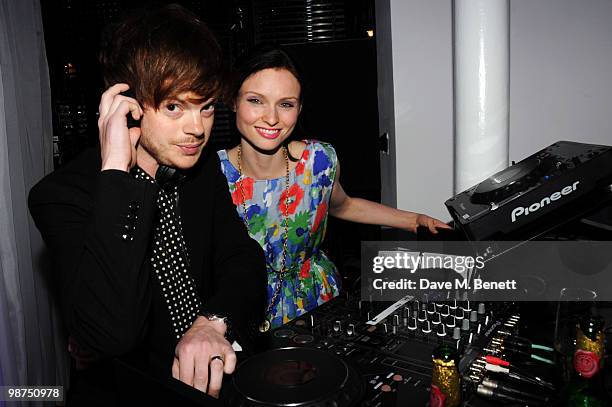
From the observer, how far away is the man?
102 centimetres

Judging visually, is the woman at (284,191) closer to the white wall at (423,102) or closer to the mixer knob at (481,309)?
the mixer knob at (481,309)

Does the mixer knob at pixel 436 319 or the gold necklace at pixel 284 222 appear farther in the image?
the gold necklace at pixel 284 222

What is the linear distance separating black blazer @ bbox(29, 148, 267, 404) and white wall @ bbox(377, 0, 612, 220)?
215cm

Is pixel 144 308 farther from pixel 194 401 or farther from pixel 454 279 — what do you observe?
pixel 454 279

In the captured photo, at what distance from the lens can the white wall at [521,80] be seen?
299 centimetres

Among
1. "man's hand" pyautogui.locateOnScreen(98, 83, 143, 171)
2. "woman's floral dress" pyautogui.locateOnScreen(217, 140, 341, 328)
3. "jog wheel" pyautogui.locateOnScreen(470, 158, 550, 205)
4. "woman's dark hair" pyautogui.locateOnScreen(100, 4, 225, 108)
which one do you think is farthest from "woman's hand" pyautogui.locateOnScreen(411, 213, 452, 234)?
"man's hand" pyautogui.locateOnScreen(98, 83, 143, 171)

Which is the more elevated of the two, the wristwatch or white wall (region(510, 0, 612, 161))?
white wall (region(510, 0, 612, 161))

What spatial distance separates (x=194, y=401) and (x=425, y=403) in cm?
40

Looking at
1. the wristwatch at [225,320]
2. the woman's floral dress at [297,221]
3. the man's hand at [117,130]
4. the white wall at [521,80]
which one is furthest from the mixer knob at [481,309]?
the white wall at [521,80]

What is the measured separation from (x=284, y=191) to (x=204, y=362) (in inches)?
41.0

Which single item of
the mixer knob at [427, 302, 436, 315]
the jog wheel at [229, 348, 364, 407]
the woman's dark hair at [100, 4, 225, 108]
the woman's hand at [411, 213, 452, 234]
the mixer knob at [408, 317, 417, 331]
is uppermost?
the woman's dark hair at [100, 4, 225, 108]

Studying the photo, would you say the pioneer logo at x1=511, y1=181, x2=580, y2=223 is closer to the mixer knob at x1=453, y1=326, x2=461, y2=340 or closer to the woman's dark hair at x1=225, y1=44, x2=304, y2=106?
the mixer knob at x1=453, y1=326, x2=461, y2=340

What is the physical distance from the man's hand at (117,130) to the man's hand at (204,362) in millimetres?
396

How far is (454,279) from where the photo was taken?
4.36 feet
